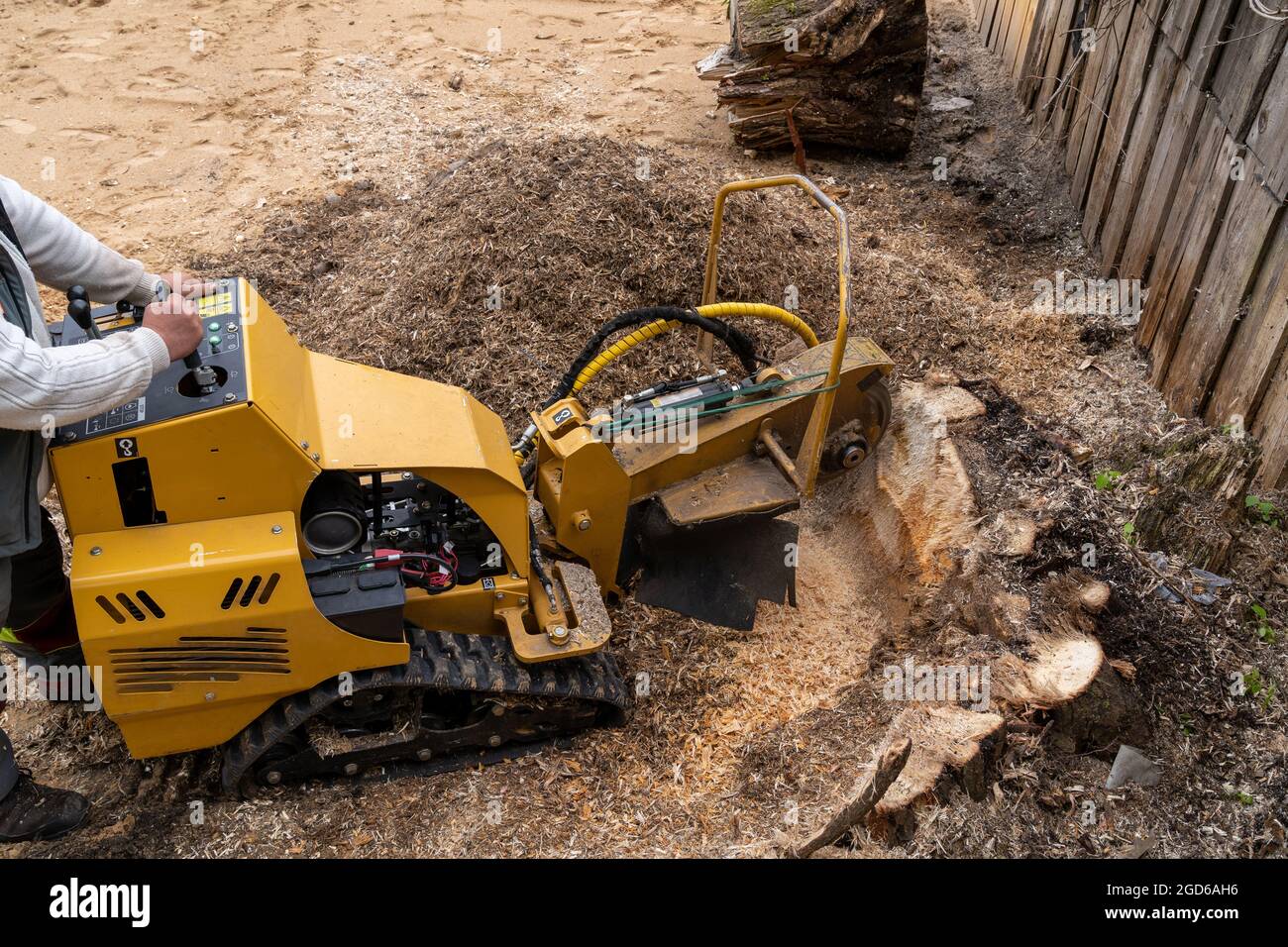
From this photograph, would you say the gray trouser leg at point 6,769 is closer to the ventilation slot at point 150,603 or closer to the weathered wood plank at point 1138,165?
the ventilation slot at point 150,603

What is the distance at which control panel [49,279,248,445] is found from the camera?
9.62 feet

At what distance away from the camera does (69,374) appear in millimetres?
2725

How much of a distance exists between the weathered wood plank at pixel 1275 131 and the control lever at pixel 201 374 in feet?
13.8

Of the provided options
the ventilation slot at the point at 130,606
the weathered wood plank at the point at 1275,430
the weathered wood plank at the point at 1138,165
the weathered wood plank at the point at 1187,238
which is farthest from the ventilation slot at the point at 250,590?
the weathered wood plank at the point at 1138,165

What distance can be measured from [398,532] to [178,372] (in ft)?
3.17

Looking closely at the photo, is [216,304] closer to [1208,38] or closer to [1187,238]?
[1187,238]

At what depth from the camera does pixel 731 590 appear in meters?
4.27

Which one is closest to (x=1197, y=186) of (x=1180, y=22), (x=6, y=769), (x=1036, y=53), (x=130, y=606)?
(x=1180, y=22)

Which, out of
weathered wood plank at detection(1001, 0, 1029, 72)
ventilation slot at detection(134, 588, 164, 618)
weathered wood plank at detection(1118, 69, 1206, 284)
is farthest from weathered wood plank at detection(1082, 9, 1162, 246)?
ventilation slot at detection(134, 588, 164, 618)

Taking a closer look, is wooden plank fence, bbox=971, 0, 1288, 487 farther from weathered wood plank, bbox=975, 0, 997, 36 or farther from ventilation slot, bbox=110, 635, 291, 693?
ventilation slot, bbox=110, 635, 291, 693

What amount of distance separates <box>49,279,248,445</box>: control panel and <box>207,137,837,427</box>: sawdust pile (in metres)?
2.08

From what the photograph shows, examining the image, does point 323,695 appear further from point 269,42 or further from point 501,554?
point 269,42

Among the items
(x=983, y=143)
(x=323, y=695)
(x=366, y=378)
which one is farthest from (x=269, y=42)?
(x=323, y=695)

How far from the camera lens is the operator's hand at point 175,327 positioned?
2.92 m
